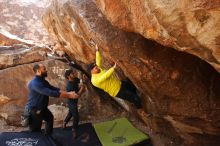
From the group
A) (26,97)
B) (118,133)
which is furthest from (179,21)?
(26,97)

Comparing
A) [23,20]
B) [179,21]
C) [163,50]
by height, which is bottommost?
[23,20]

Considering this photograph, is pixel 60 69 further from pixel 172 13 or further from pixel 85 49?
pixel 172 13

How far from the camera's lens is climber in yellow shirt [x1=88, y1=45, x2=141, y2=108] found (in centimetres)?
677

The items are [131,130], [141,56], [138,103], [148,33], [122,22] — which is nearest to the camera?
[148,33]

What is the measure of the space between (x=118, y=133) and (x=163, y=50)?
3068 mm

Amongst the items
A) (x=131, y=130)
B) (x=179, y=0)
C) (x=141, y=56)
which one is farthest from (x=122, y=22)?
(x=131, y=130)

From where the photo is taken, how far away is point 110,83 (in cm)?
695

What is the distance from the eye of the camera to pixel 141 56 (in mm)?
6074

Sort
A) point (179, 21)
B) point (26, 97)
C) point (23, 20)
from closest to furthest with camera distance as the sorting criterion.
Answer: point (179, 21)
point (26, 97)
point (23, 20)

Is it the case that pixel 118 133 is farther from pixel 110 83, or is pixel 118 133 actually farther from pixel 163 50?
pixel 163 50

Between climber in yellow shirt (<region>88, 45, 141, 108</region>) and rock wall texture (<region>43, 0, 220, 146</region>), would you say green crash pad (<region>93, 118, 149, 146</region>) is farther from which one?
climber in yellow shirt (<region>88, 45, 141, 108</region>)

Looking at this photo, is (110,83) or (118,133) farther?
(118,133)

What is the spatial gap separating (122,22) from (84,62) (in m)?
4.04

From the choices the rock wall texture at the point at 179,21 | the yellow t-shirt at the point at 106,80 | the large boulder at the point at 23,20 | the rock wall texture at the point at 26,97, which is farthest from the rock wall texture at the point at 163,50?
the large boulder at the point at 23,20
